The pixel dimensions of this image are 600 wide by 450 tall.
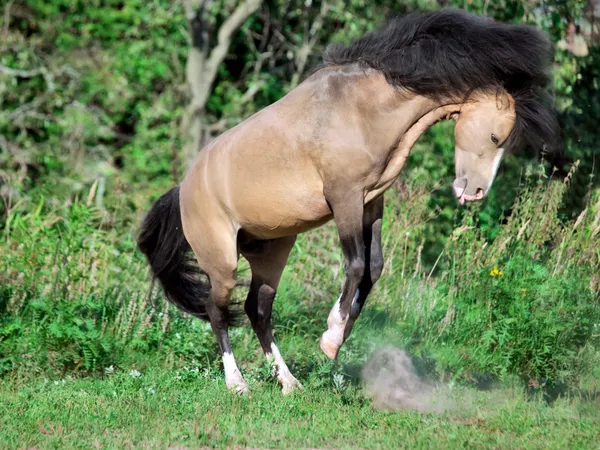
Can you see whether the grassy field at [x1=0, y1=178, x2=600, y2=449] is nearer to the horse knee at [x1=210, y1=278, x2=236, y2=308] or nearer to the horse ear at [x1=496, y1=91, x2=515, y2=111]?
the horse knee at [x1=210, y1=278, x2=236, y2=308]

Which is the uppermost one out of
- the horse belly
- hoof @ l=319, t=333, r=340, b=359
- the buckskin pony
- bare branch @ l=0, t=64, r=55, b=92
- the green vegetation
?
the buckskin pony

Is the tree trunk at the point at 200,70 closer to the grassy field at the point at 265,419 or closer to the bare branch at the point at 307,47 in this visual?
the bare branch at the point at 307,47

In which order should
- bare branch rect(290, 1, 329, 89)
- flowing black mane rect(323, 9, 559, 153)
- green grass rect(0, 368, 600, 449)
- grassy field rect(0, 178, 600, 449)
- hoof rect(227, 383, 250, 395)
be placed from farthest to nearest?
1. bare branch rect(290, 1, 329, 89)
2. hoof rect(227, 383, 250, 395)
3. flowing black mane rect(323, 9, 559, 153)
4. grassy field rect(0, 178, 600, 449)
5. green grass rect(0, 368, 600, 449)

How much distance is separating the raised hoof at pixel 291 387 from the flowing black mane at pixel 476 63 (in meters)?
2.22

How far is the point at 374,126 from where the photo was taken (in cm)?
512

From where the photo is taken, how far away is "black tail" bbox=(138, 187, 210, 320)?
6.57 m

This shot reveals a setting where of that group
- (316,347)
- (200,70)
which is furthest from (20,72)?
(316,347)

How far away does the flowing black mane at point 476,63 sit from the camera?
5.01 metres

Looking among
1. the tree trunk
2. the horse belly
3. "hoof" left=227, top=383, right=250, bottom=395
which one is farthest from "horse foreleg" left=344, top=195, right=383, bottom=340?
the tree trunk

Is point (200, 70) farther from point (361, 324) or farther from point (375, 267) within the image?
point (375, 267)

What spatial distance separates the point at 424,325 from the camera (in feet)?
22.6

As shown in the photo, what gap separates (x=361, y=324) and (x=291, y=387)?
1.32 m

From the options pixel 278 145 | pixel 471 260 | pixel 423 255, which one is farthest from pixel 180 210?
pixel 423 255

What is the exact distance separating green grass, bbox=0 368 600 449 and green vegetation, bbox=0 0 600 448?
2 centimetres
